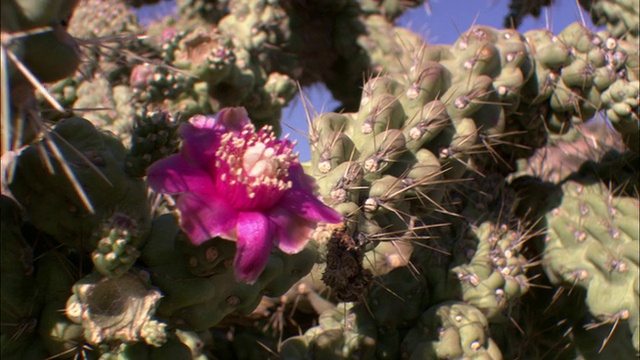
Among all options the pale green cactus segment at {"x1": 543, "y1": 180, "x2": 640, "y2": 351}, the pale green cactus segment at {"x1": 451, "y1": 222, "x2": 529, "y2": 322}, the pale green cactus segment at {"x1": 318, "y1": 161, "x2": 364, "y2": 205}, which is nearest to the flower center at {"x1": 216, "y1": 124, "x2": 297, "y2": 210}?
the pale green cactus segment at {"x1": 318, "y1": 161, "x2": 364, "y2": 205}

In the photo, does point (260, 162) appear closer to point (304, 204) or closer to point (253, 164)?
point (253, 164)

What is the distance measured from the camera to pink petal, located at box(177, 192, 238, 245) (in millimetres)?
1328

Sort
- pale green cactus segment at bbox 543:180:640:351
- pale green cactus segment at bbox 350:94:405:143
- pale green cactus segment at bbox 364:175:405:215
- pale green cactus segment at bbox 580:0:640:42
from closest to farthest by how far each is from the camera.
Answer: pale green cactus segment at bbox 364:175:405:215 < pale green cactus segment at bbox 350:94:405:143 < pale green cactus segment at bbox 543:180:640:351 < pale green cactus segment at bbox 580:0:640:42

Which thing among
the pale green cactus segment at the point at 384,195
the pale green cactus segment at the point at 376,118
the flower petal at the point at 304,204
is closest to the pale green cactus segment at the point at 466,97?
the pale green cactus segment at the point at 376,118

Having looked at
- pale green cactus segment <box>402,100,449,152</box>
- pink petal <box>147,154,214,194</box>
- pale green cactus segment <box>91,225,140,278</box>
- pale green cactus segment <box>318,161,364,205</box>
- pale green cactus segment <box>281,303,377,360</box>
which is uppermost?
pink petal <box>147,154,214,194</box>

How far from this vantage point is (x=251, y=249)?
1343 mm

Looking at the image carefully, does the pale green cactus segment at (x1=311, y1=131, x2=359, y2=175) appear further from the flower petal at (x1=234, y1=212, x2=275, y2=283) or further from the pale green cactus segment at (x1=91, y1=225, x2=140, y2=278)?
the pale green cactus segment at (x1=91, y1=225, x2=140, y2=278)

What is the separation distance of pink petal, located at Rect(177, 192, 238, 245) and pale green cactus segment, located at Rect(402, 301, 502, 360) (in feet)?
3.19

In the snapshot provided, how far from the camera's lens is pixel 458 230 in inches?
98.3

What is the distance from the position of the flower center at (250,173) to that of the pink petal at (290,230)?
0.10 ft

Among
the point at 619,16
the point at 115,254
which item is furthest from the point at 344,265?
the point at 619,16

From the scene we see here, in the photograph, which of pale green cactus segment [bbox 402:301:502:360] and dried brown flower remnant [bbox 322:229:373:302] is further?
pale green cactus segment [bbox 402:301:502:360]

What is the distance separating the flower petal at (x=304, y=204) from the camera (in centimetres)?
149

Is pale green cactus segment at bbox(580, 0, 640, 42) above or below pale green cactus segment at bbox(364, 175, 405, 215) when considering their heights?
above
